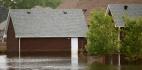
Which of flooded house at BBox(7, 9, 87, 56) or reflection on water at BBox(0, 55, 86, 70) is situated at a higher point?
flooded house at BBox(7, 9, 87, 56)

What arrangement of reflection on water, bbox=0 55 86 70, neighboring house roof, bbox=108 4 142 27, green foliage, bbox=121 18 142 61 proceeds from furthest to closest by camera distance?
1. neighboring house roof, bbox=108 4 142 27
2. green foliage, bbox=121 18 142 61
3. reflection on water, bbox=0 55 86 70

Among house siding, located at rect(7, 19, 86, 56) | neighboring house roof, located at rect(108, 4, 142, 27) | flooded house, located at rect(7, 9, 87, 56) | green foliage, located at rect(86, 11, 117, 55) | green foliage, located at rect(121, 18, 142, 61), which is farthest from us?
house siding, located at rect(7, 19, 86, 56)

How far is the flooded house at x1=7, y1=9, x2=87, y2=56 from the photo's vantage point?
84.2m

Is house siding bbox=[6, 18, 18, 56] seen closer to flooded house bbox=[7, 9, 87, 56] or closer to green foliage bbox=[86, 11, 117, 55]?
flooded house bbox=[7, 9, 87, 56]

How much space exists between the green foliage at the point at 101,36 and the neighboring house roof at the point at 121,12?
191 inches

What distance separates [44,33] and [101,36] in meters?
29.4

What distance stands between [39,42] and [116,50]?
3044cm

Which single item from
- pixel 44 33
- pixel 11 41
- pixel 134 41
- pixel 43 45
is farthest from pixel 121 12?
pixel 11 41

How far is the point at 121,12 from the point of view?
63.7 m

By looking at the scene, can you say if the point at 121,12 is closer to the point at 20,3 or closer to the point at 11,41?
the point at 11,41

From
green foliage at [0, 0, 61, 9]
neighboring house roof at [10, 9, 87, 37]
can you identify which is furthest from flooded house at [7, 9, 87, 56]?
green foliage at [0, 0, 61, 9]

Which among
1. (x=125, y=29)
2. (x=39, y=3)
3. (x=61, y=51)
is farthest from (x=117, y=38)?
(x=39, y=3)

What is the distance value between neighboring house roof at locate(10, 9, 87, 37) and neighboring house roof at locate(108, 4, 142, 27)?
18529 millimetres

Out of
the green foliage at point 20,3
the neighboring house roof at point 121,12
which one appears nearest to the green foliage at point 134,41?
the neighboring house roof at point 121,12
